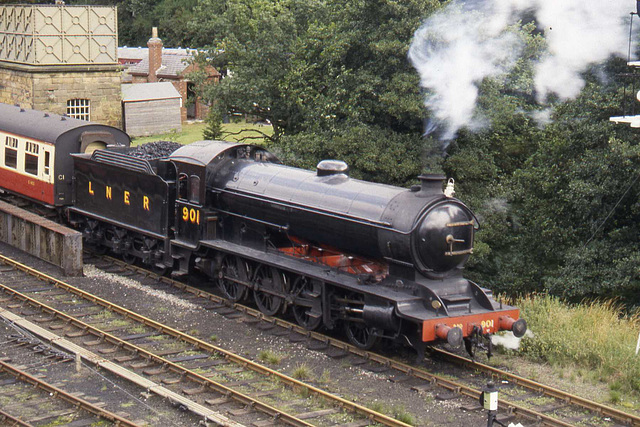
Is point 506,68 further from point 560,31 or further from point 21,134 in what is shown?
point 21,134

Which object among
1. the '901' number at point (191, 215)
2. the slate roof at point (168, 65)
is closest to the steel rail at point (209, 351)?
the '901' number at point (191, 215)

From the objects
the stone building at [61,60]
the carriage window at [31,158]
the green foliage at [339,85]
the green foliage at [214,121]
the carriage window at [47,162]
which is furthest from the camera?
the stone building at [61,60]

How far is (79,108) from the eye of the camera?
34.8 m

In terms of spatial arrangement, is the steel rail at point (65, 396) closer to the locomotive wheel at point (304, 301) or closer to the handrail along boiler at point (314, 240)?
the handrail along boiler at point (314, 240)

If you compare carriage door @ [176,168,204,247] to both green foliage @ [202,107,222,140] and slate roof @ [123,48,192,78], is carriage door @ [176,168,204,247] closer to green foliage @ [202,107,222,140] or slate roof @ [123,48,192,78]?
green foliage @ [202,107,222,140]

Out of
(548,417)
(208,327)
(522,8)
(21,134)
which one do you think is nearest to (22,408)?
(208,327)

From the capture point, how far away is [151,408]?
400 inches

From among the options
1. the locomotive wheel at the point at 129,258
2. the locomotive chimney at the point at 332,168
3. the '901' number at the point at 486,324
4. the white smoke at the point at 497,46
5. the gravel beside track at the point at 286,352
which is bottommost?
the locomotive wheel at the point at 129,258

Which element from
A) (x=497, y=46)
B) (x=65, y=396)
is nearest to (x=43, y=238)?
(x=65, y=396)

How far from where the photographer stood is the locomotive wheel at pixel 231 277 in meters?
15.0

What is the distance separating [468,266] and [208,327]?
1047cm

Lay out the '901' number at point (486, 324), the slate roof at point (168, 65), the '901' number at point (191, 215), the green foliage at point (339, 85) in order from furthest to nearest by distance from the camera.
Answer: the slate roof at point (168, 65) < the green foliage at point (339, 85) < the '901' number at point (191, 215) < the '901' number at point (486, 324)

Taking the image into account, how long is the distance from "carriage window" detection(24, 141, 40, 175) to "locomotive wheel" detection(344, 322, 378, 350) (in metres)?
10.4

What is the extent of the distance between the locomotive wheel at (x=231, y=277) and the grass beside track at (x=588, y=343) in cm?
506
